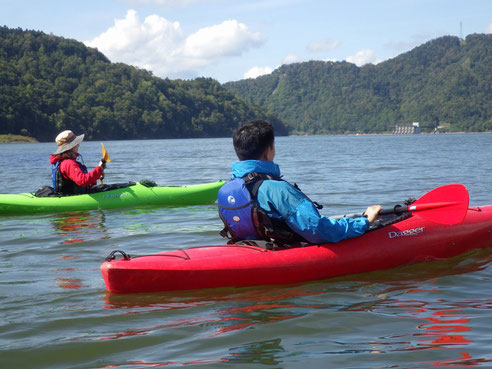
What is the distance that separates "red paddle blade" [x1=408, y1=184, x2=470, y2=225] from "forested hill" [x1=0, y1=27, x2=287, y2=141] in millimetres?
76911

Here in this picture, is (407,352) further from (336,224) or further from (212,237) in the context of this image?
(212,237)

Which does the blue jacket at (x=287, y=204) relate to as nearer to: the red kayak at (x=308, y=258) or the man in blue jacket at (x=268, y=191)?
the man in blue jacket at (x=268, y=191)

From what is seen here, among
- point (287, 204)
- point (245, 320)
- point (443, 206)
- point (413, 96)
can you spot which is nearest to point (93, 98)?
point (443, 206)

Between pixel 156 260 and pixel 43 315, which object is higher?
pixel 156 260

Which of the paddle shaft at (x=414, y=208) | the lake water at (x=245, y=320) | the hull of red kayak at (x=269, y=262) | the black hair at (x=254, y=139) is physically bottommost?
the lake water at (x=245, y=320)

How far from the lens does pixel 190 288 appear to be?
4711 millimetres

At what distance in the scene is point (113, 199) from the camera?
10086 millimetres

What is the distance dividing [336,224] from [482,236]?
6.79 ft

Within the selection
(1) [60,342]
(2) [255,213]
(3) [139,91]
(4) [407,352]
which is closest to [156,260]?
(2) [255,213]

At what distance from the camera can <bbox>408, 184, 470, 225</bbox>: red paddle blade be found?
5355 mm

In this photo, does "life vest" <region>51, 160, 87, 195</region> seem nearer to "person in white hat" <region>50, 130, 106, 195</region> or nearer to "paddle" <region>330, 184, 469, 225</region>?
"person in white hat" <region>50, 130, 106, 195</region>

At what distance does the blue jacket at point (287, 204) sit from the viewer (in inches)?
177

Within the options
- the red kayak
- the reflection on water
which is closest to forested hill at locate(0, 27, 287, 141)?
the reflection on water

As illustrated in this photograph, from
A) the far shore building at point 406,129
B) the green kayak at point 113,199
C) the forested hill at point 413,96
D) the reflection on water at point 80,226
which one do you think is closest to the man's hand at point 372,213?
the reflection on water at point 80,226
